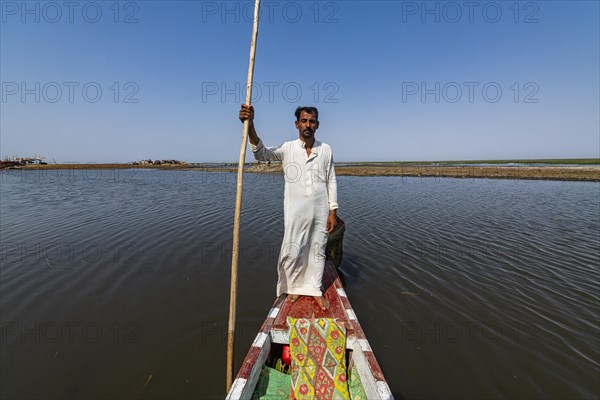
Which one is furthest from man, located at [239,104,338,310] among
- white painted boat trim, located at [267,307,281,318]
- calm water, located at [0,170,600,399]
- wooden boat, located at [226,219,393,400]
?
calm water, located at [0,170,600,399]

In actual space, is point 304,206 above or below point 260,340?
above

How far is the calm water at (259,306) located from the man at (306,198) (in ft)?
5.90

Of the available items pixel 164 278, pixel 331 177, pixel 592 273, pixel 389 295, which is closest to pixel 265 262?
pixel 164 278

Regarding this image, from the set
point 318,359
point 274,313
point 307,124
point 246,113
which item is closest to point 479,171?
point 307,124

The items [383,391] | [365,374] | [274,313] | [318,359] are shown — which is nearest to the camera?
[383,391]

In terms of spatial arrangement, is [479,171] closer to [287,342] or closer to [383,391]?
[287,342]

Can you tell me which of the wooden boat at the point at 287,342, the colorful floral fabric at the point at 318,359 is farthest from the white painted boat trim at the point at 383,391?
the colorful floral fabric at the point at 318,359

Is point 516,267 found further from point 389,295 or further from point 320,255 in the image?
point 320,255

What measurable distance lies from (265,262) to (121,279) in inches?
145

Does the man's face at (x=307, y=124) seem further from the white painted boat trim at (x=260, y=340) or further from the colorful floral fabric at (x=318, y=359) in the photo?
the white painted boat trim at (x=260, y=340)

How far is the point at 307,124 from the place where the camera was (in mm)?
3609

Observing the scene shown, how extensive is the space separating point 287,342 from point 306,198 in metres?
2.05

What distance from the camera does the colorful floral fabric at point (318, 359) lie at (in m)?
2.73

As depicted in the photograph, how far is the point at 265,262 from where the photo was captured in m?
7.30
